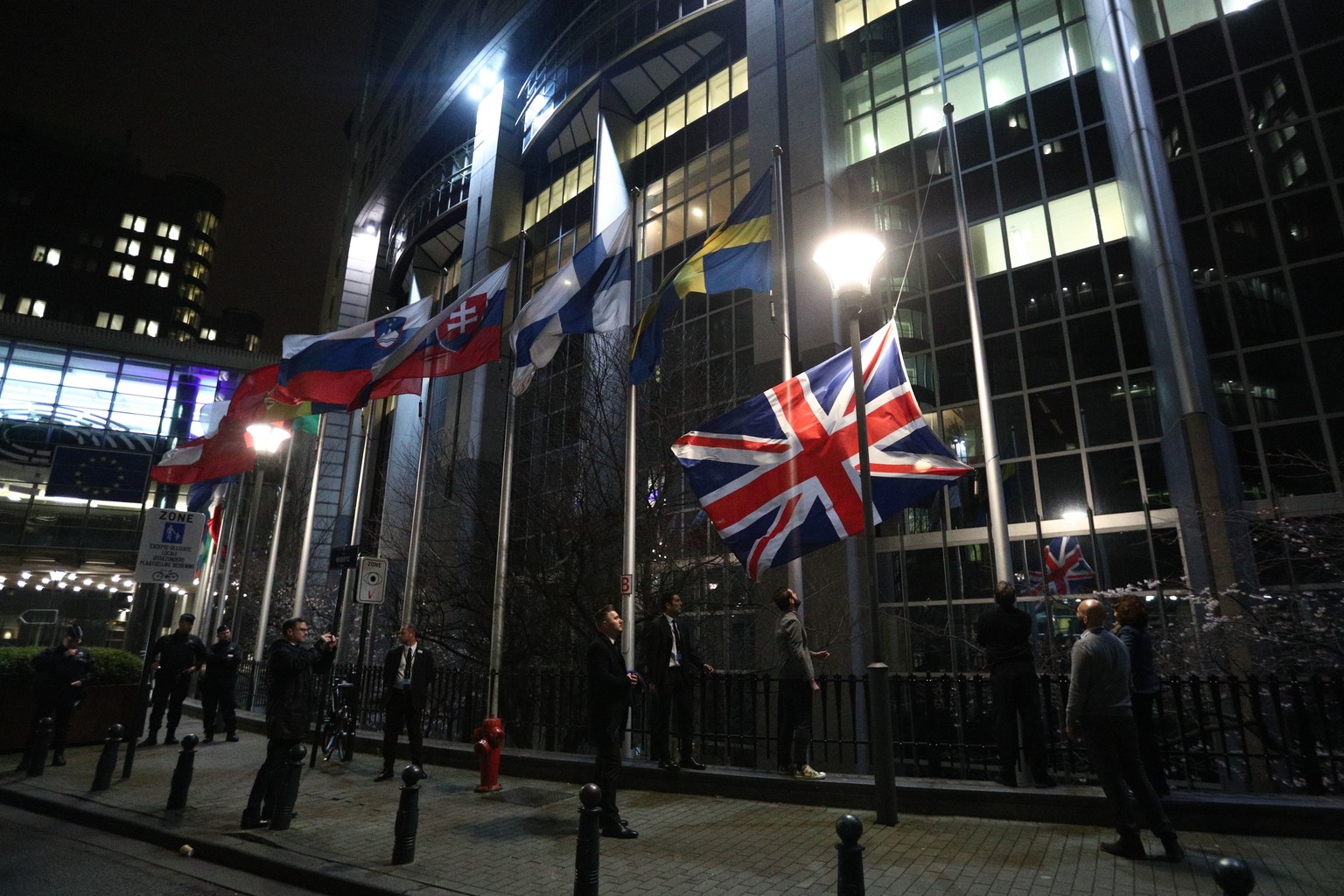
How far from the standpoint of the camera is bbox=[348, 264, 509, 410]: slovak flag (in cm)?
1403

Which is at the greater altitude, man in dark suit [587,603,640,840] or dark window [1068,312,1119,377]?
dark window [1068,312,1119,377]

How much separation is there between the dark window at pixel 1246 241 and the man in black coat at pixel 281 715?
22.0 metres

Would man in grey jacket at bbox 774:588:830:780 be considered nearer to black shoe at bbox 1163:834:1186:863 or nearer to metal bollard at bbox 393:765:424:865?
black shoe at bbox 1163:834:1186:863

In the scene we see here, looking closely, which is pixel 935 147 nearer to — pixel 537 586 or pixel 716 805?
pixel 537 586

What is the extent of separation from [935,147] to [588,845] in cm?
2371

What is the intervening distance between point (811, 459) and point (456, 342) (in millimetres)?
7976

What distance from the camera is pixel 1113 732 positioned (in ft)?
19.0

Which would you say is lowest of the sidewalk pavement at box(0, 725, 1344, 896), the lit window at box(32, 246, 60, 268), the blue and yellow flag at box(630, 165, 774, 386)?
the sidewalk pavement at box(0, 725, 1344, 896)

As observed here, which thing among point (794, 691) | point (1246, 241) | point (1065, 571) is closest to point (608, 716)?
point (794, 691)

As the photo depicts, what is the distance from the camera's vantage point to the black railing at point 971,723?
7082 mm

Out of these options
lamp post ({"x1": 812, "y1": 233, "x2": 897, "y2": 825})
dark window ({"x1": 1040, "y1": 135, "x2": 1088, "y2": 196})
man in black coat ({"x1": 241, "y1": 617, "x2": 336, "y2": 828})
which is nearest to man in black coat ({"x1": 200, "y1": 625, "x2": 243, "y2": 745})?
man in black coat ({"x1": 241, "y1": 617, "x2": 336, "y2": 828})

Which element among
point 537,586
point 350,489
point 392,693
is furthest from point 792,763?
point 350,489

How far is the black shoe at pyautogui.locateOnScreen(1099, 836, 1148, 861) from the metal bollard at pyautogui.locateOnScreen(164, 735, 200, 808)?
897 cm

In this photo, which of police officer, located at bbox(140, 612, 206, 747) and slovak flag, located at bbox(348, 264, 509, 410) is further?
slovak flag, located at bbox(348, 264, 509, 410)
